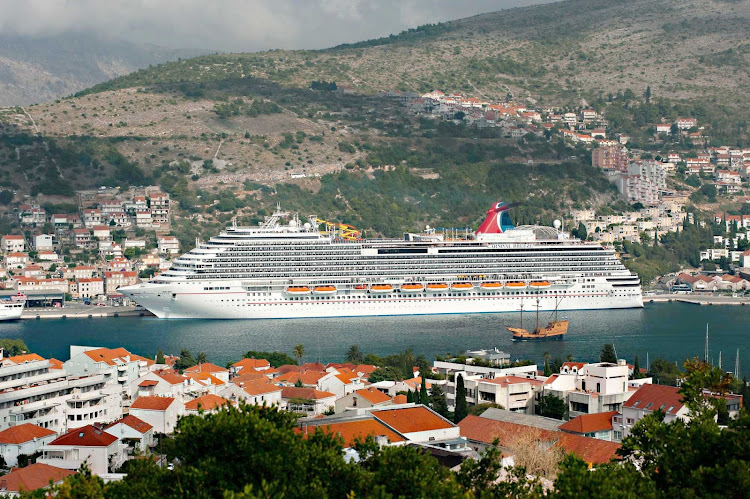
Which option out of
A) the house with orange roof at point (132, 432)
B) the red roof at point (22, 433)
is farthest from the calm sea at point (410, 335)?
the red roof at point (22, 433)

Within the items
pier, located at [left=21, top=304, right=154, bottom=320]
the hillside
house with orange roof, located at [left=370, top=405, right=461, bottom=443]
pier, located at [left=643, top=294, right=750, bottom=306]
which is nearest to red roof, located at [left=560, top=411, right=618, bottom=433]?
house with orange roof, located at [left=370, top=405, right=461, bottom=443]

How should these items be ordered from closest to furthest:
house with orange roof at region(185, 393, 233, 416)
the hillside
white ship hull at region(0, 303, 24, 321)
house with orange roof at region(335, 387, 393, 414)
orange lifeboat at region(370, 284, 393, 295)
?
house with orange roof at region(185, 393, 233, 416)
house with orange roof at region(335, 387, 393, 414)
orange lifeboat at region(370, 284, 393, 295)
white ship hull at region(0, 303, 24, 321)
the hillside

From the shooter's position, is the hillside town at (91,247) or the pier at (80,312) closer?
the pier at (80,312)

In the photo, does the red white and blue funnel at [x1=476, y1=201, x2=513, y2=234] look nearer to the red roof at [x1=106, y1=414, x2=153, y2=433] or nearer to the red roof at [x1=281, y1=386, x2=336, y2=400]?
the red roof at [x1=281, y1=386, x2=336, y2=400]

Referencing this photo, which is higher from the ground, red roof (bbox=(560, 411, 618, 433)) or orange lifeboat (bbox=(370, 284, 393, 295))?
orange lifeboat (bbox=(370, 284, 393, 295))

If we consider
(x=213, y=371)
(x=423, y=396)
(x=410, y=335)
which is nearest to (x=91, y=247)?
(x=410, y=335)

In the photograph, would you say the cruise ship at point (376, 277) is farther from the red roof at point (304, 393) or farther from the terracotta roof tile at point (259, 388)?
the red roof at point (304, 393)
